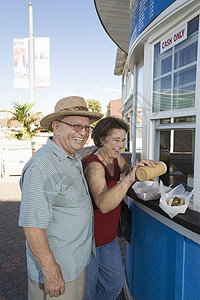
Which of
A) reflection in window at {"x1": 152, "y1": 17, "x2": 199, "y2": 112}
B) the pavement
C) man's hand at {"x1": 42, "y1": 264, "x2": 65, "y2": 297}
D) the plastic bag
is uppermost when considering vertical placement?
reflection in window at {"x1": 152, "y1": 17, "x2": 199, "y2": 112}

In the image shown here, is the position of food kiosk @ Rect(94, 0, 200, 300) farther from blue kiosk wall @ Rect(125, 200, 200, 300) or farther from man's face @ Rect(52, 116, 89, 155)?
man's face @ Rect(52, 116, 89, 155)

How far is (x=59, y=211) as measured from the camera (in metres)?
1.52

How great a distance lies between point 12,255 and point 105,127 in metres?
2.83

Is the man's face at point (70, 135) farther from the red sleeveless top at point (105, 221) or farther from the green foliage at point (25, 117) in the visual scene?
the green foliage at point (25, 117)

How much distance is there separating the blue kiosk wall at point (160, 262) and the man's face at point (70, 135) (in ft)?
3.10

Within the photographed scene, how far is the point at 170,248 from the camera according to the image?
5.81 feet

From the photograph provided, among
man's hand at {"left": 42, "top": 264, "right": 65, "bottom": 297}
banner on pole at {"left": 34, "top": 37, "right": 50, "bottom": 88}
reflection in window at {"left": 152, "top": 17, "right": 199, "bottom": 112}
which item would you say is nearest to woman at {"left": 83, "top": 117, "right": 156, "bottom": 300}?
reflection in window at {"left": 152, "top": 17, "right": 199, "bottom": 112}

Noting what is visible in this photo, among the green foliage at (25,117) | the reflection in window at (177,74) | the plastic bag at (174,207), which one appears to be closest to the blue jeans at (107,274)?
the plastic bag at (174,207)

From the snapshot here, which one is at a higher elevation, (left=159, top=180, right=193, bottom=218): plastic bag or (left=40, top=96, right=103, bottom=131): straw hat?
(left=40, top=96, right=103, bottom=131): straw hat

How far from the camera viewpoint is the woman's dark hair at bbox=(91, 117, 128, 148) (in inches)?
81.8

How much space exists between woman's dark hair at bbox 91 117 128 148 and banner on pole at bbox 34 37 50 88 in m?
17.0

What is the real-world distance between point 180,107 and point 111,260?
150cm

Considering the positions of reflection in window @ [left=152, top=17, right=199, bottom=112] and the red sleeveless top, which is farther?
the red sleeveless top

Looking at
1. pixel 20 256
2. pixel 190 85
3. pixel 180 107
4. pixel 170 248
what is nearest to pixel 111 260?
pixel 170 248
